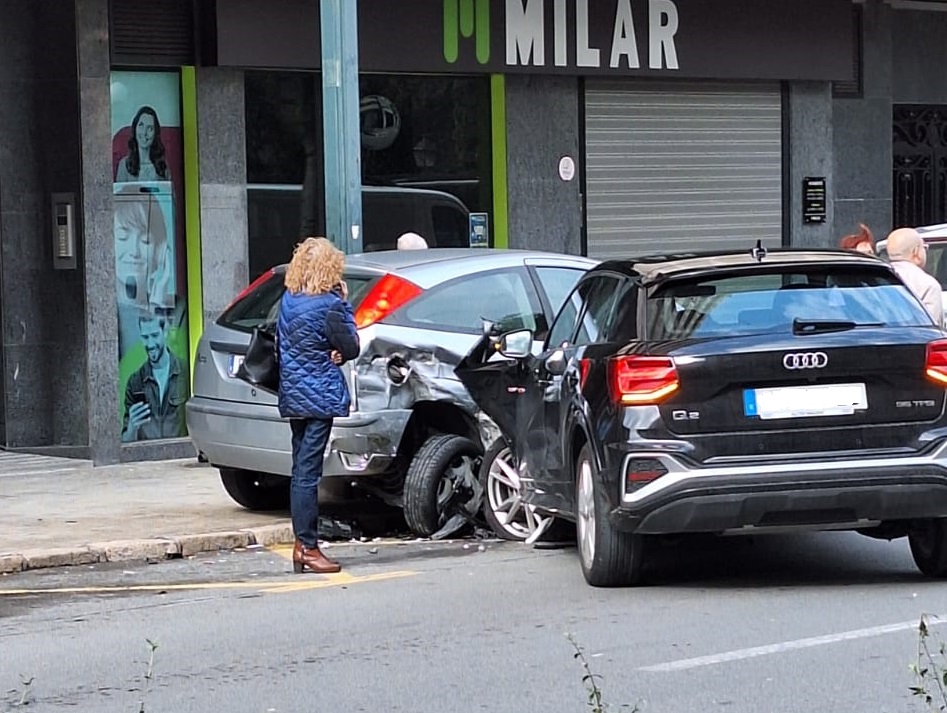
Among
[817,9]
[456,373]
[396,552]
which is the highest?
[817,9]

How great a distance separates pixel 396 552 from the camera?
1059 cm

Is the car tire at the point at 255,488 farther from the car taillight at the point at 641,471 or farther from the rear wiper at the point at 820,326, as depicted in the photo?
the rear wiper at the point at 820,326

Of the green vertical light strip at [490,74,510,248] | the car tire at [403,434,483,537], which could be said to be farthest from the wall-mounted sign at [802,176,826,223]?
the car tire at [403,434,483,537]

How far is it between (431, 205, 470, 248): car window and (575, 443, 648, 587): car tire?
26.3 feet

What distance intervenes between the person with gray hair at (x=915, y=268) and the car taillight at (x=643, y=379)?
12.1 feet

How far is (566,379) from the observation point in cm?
921

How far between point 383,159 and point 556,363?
24.2 ft

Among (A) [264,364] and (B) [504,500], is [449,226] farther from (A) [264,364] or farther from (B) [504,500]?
(A) [264,364]

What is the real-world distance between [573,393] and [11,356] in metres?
7.58

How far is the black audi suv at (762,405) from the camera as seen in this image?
828 centimetres

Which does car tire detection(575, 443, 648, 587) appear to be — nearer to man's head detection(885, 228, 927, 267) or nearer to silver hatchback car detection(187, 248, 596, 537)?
silver hatchback car detection(187, 248, 596, 537)

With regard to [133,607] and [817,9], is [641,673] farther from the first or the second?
[817,9]

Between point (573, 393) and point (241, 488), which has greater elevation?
point (573, 393)

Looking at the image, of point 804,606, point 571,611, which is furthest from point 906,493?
point 571,611
